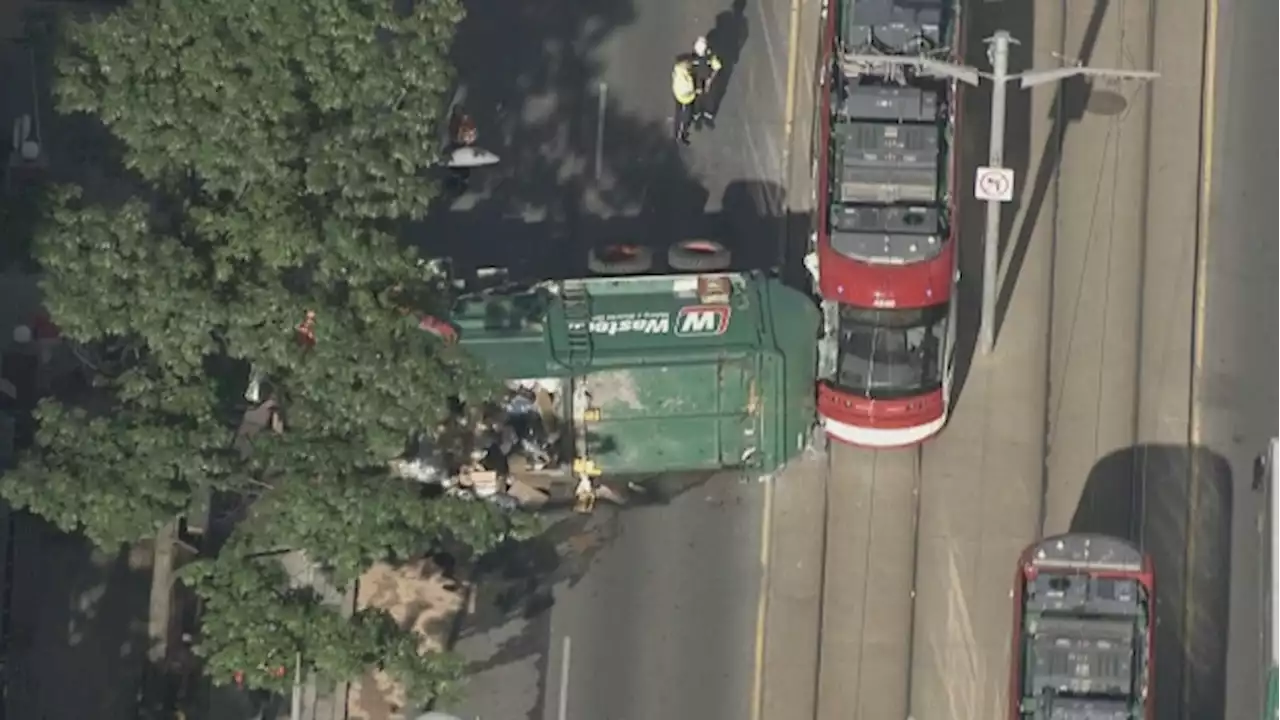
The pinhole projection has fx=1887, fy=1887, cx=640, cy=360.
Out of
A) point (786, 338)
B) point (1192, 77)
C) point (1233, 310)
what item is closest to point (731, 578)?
point (786, 338)

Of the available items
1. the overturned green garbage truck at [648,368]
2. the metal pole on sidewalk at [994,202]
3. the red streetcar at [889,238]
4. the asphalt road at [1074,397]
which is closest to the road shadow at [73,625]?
the overturned green garbage truck at [648,368]

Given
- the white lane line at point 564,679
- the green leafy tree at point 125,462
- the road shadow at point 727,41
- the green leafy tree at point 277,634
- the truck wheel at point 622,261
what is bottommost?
the white lane line at point 564,679

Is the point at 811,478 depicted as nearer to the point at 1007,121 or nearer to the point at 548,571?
the point at 548,571

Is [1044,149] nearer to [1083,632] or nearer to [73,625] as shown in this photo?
[1083,632]

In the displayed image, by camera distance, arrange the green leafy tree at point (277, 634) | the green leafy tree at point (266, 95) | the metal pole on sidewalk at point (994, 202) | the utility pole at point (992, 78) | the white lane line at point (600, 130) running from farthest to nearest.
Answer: the white lane line at point (600, 130) → the metal pole on sidewalk at point (994, 202) → the utility pole at point (992, 78) → the green leafy tree at point (277, 634) → the green leafy tree at point (266, 95)

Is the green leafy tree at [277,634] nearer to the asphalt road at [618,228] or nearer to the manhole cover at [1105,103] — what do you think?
the asphalt road at [618,228]
